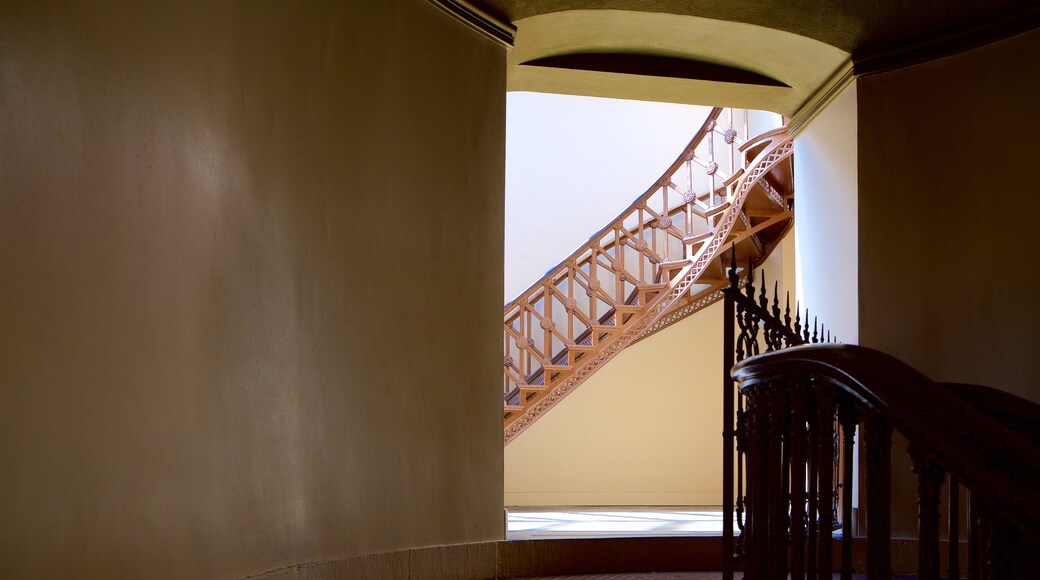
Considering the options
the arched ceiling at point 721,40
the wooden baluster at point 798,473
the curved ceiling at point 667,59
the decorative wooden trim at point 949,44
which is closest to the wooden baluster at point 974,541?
the wooden baluster at point 798,473

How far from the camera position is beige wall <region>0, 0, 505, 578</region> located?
7.61 ft

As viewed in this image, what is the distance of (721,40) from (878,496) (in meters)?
4.31

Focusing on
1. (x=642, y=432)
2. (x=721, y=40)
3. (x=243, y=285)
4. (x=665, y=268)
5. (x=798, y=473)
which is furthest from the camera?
(x=642, y=432)

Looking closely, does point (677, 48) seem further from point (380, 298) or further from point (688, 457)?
point (688, 457)

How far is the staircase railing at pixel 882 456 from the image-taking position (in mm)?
1589

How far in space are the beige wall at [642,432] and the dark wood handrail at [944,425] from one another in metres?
7.42

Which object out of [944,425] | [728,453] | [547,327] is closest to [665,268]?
[547,327]

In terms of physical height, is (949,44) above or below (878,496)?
above

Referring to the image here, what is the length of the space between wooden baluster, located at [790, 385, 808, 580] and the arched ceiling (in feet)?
10.2

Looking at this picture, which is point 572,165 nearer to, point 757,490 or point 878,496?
point 757,490

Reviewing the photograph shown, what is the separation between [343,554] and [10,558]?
161 cm

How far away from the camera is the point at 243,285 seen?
125 inches

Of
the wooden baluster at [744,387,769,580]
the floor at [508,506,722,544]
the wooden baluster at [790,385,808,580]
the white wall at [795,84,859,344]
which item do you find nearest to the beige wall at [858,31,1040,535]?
the white wall at [795,84,859,344]

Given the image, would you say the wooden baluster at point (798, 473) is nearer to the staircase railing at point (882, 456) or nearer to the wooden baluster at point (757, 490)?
the staircase railing at point (882, 456)
